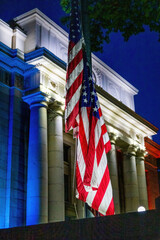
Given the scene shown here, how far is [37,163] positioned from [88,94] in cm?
1260

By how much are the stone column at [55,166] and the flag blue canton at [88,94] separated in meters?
13.5

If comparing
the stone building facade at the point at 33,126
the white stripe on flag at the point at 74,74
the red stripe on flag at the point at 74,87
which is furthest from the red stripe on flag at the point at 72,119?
the stone building facade at the point at 33,126

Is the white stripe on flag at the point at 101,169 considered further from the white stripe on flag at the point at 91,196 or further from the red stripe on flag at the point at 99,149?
the white stripe on flag at the point at 91,196

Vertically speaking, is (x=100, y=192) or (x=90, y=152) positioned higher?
(x=90, y=152)

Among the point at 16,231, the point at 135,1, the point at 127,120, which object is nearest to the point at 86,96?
the point at 16,231

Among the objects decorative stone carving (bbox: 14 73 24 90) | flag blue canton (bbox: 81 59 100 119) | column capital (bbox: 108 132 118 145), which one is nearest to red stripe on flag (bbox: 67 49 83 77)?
flag blue canton (bbox: 81 59 100 119)

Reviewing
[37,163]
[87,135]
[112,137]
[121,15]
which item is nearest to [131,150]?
[112,137]

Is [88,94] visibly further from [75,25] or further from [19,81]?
[19,81]

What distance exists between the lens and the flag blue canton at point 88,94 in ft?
46.7

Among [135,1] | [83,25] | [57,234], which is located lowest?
[57,234]

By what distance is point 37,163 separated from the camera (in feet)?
85.4

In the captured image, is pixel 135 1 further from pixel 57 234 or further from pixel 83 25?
pixel 57 234

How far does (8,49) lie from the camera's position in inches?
1139

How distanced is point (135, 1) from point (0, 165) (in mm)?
14312
